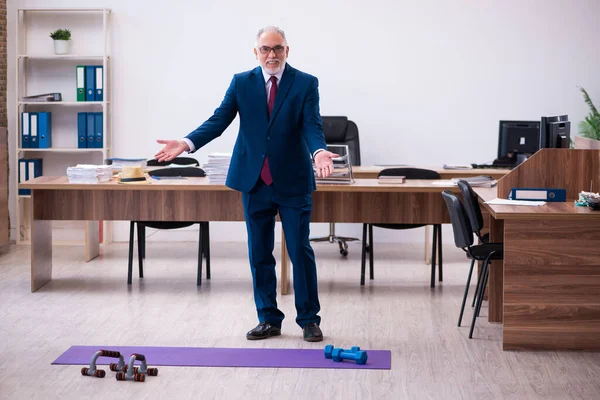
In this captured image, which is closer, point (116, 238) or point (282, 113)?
point (282, 113)

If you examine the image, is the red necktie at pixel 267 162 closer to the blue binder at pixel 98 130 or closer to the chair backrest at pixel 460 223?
the chair backrest at pixel 460 223

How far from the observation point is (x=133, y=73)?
789 centimetres

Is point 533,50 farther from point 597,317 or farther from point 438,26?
point 597,317

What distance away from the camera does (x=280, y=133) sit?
422cm

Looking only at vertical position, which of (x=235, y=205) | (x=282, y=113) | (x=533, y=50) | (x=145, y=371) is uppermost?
(x=533, y=50)

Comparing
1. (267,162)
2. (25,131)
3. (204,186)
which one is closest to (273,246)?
(267,162)

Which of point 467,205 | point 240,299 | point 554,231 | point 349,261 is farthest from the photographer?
point 349,261

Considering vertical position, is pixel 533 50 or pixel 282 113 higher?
pixel 533 50

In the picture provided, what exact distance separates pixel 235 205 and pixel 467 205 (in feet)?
5.41

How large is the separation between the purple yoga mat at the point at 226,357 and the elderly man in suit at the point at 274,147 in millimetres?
275

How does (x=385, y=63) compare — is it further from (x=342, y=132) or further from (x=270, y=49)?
(x=270, y=49)

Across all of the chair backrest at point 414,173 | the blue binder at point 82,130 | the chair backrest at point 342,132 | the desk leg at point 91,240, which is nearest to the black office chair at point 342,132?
the chair backrest at point 342,132

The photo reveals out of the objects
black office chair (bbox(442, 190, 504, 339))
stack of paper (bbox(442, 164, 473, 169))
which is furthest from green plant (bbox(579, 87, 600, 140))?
black office chair (bbox(442, 190, 504, 339))

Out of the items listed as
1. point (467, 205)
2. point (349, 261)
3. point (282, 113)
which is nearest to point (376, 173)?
point (349, 261)
